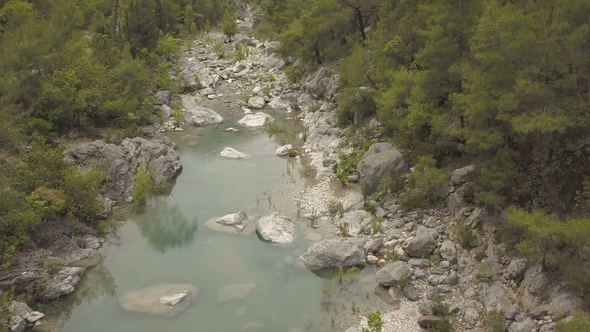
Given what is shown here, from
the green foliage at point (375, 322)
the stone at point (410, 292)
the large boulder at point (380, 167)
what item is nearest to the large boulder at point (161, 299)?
the green foliage at point (375, 322)

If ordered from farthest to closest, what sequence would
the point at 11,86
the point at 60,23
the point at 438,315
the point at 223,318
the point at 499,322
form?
1. the point at 60,23
2. the point at 11,86
3. the point at 223,318
4. the point at 438,315
5. the point at 499,322

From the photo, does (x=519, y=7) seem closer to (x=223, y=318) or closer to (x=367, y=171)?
(x=367, y=171)

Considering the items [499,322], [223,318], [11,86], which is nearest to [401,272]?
[499,322]

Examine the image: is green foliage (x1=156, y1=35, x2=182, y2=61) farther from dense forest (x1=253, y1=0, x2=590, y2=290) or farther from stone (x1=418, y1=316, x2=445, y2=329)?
stone (x1=418, y1=316, x2=445, y2=329)

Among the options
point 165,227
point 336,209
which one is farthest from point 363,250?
point 165,227

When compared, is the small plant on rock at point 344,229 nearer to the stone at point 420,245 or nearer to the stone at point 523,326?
the stone at point 420,245

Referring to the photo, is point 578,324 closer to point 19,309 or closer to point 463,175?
point 463,175

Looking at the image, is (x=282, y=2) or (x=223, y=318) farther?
(x=282, y=2)
